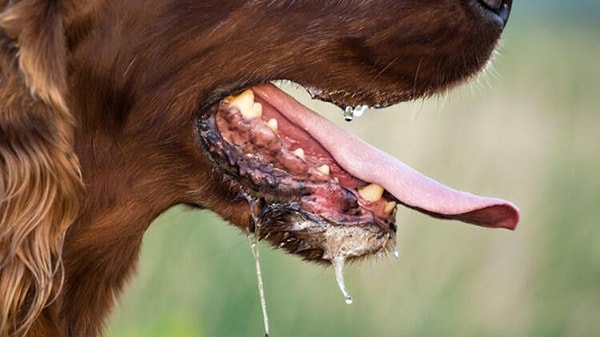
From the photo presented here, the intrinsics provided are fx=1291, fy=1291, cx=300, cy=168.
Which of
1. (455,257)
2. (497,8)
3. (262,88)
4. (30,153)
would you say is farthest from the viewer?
(455,257)

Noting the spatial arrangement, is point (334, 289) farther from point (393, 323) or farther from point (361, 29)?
point (361, 29)

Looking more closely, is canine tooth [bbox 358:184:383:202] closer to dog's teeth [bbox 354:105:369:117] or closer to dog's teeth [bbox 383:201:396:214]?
dog's teeth [bbox 383:201:396:214]

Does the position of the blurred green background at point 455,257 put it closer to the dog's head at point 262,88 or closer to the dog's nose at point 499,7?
the dog's head at point 262,88

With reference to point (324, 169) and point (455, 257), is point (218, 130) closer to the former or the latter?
point (324, 169)

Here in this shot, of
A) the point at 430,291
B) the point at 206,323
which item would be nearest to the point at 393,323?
the point at 430,291

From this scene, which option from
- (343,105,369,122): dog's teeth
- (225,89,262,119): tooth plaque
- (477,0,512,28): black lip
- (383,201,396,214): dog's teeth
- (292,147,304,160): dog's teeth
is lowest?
(383,201,396,214): dog's teeth

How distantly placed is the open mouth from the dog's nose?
0.35m

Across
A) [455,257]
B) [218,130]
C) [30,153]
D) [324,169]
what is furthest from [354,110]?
[455,257]

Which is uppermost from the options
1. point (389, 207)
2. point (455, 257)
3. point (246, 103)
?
point (246, 103)

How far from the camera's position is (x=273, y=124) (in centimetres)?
275

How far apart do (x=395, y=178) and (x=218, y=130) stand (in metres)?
0.40

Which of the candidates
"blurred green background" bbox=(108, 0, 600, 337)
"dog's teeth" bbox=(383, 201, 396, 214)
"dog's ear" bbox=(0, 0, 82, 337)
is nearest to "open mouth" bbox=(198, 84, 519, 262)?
"dog's teeth" bbox=(383, 201, 396, 214)

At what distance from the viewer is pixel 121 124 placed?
8.69 ft

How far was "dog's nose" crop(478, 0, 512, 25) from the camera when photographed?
8.59 ft
